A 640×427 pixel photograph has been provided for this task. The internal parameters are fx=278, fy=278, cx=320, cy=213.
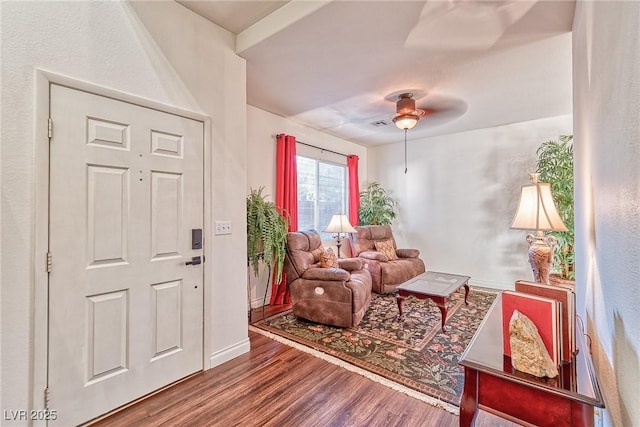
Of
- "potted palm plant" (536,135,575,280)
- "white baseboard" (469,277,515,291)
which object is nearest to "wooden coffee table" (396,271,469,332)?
"potted palm plant" (536,135,575,280)

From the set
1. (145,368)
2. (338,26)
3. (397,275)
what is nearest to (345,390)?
(145,368)

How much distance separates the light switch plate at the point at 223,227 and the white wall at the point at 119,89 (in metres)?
0.06

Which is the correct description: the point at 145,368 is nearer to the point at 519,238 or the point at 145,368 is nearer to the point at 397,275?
the point at 397,275

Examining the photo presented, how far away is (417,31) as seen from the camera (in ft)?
7.29

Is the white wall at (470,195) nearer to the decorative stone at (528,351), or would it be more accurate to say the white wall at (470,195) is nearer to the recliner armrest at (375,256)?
the recliner armrest at (375,256)

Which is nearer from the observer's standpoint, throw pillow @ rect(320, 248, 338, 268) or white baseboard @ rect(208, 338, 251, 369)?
white baseboard @ rect(208, 338, 251, 369)

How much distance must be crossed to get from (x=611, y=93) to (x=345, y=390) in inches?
84.6

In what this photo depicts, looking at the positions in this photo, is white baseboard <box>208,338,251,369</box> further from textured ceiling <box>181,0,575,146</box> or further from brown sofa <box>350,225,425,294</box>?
textured ceiling <box>181,0,575,146</box>

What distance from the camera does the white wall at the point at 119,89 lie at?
4.72 ft

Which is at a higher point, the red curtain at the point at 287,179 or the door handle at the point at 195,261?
the red curtain at the point at 287,179

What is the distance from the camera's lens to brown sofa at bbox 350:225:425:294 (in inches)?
164

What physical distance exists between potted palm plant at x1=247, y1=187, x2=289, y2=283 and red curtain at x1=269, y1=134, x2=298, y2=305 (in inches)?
27.1

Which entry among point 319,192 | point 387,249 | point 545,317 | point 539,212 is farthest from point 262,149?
point 545,317

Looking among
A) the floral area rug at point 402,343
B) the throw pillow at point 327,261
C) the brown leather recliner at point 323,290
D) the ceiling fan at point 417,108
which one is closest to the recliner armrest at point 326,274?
the brown leather recliner at point 323,290
